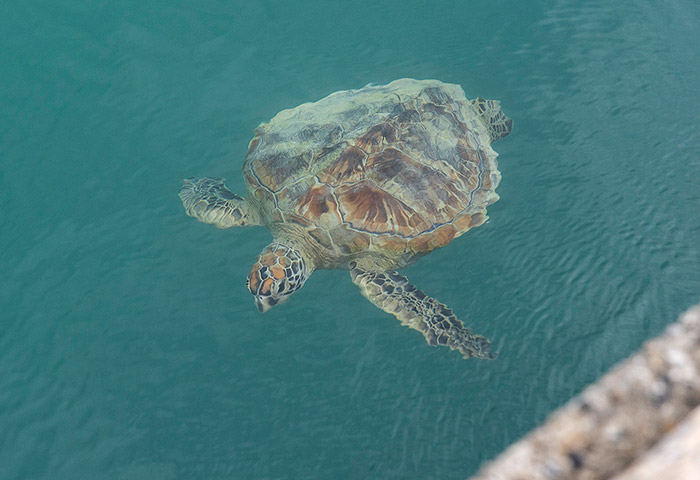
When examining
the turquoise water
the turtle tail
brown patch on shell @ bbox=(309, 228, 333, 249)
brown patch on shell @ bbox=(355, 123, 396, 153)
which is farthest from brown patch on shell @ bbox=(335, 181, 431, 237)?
the turtle tail

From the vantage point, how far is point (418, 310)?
385 cm

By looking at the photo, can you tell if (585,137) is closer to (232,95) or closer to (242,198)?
(242,198)

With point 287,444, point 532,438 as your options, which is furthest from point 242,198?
point 532,438

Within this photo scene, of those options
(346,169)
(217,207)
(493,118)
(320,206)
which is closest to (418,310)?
(320,206)

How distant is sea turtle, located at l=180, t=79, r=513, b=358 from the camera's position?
3984mm

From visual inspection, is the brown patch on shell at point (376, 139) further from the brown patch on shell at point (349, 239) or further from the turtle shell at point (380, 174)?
the brown patch on shell at point (349, 239)

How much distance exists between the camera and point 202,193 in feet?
16.3

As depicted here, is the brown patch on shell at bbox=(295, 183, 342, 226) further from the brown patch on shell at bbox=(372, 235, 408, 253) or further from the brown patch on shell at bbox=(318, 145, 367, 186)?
the brown patch on shell at bbox=(372, 235, 408, 253)

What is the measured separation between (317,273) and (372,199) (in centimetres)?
106

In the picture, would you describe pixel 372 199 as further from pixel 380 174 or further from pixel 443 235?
pixel 443 235

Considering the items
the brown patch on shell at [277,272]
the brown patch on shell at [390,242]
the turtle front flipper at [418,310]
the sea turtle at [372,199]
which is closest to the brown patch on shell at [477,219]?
the sea turtle at [372,199]

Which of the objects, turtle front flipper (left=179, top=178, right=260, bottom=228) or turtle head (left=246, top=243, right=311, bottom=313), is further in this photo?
turtle front flipper (left=179, top=178, right=260, bottom=228)

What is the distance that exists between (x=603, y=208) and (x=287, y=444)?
3473 millimetres

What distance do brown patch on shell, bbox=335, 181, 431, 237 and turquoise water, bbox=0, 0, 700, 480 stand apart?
0.57 m
